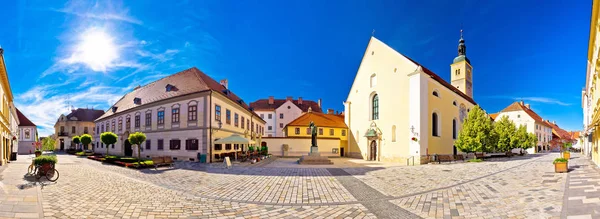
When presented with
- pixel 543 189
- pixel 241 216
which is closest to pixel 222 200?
pixel 241 216

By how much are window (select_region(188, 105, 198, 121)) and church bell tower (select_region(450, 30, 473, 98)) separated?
157 feet

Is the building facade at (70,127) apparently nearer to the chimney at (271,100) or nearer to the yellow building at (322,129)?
the chimney at (271,100)

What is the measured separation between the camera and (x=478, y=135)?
26672 mm

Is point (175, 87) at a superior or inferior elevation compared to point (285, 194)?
superior

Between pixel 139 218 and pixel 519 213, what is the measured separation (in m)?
9.34

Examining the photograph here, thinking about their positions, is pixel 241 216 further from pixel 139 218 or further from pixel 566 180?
pixel 566 180

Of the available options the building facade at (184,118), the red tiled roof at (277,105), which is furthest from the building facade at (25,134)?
the red tiled roof at (277,105)

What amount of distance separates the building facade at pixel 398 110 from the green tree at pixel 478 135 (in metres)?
2.68

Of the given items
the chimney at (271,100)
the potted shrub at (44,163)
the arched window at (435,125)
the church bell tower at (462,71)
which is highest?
the church bell tower at (462,71)

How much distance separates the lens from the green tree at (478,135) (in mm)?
26766

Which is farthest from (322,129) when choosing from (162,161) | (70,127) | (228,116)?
(70,127)

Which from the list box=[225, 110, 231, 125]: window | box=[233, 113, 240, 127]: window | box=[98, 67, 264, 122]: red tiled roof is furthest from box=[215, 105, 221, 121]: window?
box=[233, 113, 240, 127]: window

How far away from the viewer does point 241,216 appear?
278 inches

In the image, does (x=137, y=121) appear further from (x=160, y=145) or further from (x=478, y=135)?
(x=478, y=135)
